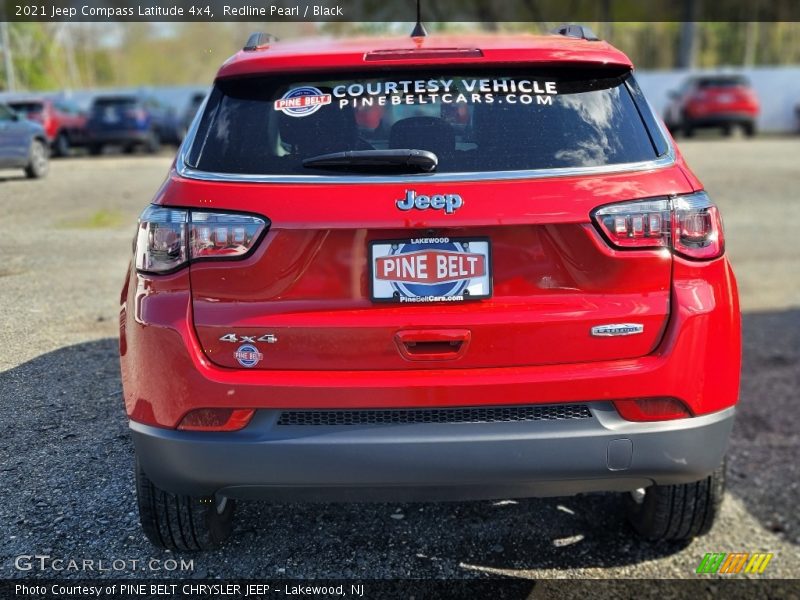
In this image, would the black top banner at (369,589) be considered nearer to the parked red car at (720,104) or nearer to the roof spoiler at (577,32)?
the roof spoiler at (577,32)

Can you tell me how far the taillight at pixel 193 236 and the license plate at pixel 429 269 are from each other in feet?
1.18

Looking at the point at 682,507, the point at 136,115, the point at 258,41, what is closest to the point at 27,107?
the point at 258,41

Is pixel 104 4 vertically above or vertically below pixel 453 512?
above

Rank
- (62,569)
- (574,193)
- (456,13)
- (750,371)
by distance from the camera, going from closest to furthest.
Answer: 1. (574,193)
2. (62,569)
3. (750,371)
4. (456,13)

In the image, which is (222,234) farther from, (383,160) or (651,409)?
(651,409)

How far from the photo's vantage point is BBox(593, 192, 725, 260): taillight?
224 cm

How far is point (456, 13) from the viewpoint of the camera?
693 inches

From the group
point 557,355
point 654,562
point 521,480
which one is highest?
point 557,355

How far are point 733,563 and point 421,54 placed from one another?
2.38 meters

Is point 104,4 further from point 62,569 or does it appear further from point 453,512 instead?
point 453,512

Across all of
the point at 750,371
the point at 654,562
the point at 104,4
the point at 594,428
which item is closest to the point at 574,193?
the point at 594,428

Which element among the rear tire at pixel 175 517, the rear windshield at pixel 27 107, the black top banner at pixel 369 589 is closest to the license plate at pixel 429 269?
the rear tire at pixel 175 517

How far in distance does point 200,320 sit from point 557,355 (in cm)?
103

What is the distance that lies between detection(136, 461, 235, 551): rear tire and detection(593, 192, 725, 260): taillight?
5.08 ft
